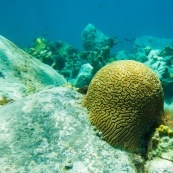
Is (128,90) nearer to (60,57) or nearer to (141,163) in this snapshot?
(141,163)

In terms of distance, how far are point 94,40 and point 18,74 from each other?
30.9 ft

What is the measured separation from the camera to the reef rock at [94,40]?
15.2 metres

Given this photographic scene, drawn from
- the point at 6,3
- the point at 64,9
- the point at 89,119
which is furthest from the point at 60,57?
the point at 64,9

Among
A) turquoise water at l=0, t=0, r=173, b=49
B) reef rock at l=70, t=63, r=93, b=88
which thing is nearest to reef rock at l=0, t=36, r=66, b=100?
reef rock at l=70, t=63, r=93, b=88

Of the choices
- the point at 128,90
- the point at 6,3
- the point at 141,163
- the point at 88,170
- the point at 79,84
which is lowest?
the point at 88,170

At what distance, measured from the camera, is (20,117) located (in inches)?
137

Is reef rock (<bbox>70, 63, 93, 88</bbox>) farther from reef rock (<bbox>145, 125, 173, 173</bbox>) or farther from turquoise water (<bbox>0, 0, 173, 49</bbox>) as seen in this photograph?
turquoise water (<bbox>0, 0, 173, 49</bbox>)

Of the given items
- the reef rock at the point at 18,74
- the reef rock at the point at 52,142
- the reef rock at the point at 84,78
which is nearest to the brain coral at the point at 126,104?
the reef rock at the point at 52,142

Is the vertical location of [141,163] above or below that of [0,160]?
above

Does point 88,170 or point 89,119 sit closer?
point 88,170

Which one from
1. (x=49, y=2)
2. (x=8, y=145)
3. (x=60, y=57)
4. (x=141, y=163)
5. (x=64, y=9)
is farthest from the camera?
(x=64, y=9)

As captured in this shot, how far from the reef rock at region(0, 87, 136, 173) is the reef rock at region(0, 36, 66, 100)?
2.32m

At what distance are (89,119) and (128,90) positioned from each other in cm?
76

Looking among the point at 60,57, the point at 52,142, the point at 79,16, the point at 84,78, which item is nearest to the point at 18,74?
the point at 84,78
